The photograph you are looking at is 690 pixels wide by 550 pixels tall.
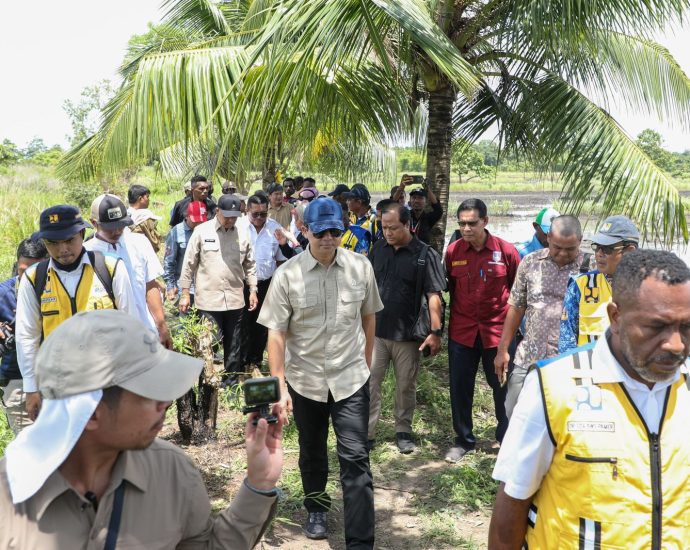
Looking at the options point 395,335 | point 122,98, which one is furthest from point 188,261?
point 395,335

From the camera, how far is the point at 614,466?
1881mm

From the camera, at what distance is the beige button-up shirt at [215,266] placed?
654 cm

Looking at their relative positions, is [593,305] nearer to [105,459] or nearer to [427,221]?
[105,459]

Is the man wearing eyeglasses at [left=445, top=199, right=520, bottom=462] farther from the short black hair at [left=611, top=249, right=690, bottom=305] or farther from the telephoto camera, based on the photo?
the telephoto camera

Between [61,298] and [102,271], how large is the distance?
0.94 ft

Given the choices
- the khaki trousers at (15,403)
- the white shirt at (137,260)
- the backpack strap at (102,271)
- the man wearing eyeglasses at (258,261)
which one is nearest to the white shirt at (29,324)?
the backpack strap at (102,271)

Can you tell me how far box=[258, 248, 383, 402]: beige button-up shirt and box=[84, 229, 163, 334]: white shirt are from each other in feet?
3.85

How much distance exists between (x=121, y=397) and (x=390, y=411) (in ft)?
16.6

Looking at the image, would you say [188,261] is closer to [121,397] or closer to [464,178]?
[121,397]

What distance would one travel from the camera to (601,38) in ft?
24.2

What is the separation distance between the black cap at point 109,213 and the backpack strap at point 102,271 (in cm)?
66

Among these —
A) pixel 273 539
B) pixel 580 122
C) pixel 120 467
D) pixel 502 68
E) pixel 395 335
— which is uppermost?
pixel 502 68

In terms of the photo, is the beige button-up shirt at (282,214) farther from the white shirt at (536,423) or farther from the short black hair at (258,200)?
the white shirt at (536,423)

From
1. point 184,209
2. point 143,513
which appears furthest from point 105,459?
point 184,209
